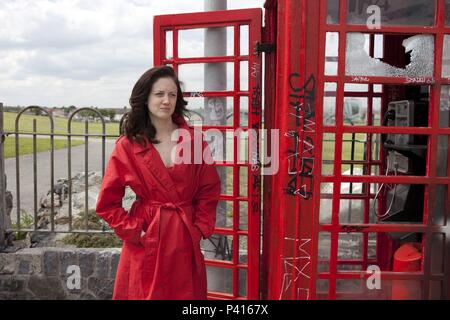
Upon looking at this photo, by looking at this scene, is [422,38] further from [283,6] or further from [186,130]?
[186,130]

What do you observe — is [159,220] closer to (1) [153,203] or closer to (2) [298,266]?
(1) [153,203]

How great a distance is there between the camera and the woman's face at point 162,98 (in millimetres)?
2492

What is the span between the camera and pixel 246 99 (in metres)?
3.32

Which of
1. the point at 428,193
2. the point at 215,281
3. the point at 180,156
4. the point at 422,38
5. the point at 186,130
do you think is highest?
the point at 422,38

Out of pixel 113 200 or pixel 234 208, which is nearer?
pixel 113 200

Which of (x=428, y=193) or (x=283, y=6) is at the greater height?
(x=283, y=6)

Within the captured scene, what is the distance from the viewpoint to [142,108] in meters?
2.56

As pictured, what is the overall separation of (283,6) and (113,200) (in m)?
1.61

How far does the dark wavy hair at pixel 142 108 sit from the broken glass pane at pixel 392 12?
119 cm

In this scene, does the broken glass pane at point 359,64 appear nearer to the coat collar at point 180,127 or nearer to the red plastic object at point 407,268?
the coat collar at point 180,127

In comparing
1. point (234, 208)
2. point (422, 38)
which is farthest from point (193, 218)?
point (422, 38)

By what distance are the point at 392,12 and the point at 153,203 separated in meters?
1.91
